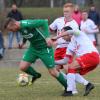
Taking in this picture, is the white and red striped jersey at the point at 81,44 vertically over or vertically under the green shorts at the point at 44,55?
over

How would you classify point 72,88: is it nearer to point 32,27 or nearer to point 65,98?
point 65,98

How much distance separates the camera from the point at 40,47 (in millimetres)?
12391

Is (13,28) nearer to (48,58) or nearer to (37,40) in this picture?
(37,40)

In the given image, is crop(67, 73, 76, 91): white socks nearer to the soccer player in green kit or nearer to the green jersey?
the soccer player in green kit

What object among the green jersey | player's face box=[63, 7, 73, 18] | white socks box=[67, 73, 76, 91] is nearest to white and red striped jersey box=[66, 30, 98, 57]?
white socks box=[67, 73, 76, 91]

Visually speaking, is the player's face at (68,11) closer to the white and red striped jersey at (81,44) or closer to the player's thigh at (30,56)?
the white and red striped jersey at (81,44)

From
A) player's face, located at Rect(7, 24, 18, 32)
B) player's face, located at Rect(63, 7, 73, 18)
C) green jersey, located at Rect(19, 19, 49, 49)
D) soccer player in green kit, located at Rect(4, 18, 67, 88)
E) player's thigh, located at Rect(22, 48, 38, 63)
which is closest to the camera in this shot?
player's face, located at Rect(7, 24, 18, 32)

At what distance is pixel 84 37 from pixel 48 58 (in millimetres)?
1016

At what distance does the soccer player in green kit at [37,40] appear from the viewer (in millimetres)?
11742

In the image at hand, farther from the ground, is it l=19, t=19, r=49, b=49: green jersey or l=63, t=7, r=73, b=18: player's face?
l=63, t=7, r=73, b=18: player's face

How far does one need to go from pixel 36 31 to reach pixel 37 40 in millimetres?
212

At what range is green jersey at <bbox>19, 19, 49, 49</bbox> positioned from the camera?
11.9 meters

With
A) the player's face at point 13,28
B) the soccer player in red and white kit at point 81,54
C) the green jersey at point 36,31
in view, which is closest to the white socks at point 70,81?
the soccer player in red and white kit at point 81,54

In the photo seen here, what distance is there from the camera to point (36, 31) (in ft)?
39.9
